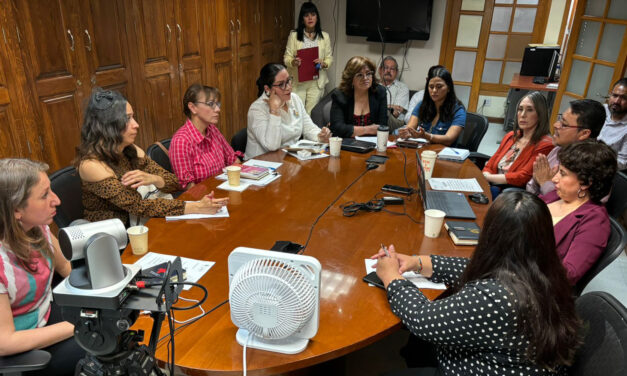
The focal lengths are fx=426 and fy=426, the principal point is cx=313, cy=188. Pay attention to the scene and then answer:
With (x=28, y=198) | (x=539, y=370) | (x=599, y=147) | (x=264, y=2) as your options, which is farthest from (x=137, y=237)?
(x=264, y=2)

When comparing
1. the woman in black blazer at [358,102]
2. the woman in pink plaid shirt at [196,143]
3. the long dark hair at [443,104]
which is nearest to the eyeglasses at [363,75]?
the woman in black blazer at [358,102]

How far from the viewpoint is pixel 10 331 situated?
4.01 feet

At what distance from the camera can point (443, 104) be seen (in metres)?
3.30

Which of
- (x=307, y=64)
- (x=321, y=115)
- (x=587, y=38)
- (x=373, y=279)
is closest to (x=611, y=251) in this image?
(x=373, y=279)

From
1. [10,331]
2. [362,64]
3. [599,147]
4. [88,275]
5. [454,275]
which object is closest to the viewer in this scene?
[88,275]

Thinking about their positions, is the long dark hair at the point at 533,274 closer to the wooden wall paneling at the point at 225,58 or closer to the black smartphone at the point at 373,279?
the black smartphone at the point at 373,279

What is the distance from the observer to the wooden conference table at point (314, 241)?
3.74ft

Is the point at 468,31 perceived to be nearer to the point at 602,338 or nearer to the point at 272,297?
the point at 602,338

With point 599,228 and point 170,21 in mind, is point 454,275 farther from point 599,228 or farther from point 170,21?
point 170,21

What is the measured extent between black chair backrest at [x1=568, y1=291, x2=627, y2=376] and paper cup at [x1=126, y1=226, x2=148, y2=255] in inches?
55.3

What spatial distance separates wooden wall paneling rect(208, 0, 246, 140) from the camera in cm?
425

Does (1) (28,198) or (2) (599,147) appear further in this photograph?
(2) (599,147)

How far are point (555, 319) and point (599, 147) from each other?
1030 millimetres

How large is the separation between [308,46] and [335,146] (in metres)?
2.83
